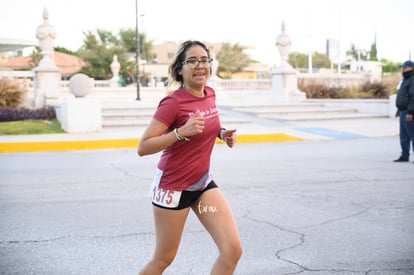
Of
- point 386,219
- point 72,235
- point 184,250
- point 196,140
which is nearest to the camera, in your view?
point 196,140

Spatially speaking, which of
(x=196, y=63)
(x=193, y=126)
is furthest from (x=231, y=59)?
(x=193, y=126)

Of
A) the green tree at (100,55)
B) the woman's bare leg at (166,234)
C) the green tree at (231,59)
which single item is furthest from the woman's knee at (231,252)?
the green tree at (231,59)

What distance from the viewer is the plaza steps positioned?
21.3m

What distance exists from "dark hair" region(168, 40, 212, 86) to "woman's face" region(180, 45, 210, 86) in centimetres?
3

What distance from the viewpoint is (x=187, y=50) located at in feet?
12.7

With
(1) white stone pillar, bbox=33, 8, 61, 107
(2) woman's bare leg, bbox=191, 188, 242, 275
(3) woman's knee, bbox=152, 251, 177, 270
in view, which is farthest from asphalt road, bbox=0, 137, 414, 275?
(1) white stone pillar, bbox=33, 8, 61, 107

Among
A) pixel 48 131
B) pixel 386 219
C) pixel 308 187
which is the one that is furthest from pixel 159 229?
pixel 48 131

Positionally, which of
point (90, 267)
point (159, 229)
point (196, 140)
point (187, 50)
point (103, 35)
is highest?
point (103, 35)

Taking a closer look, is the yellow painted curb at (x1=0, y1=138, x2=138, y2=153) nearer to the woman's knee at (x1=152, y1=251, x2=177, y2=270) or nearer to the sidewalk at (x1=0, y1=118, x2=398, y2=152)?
the sidewalk at (x1=0, y1=118, x2=398, y2=152)

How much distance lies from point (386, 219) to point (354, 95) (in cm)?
2272

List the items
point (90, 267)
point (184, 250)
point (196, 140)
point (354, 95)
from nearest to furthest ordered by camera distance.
A: 1. point (196, 140)
2. point (90, 267)
3. point (184, 250)
4. point (354, 95)

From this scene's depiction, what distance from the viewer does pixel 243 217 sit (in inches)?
273

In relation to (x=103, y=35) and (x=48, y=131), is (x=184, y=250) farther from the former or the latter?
(x=103, y=35)

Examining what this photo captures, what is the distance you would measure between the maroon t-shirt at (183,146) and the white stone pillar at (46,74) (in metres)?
22.6
